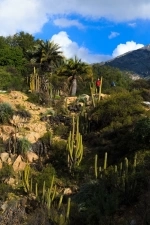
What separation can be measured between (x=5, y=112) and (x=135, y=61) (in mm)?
144334

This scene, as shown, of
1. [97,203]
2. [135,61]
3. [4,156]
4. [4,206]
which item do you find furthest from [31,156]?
[135,61]

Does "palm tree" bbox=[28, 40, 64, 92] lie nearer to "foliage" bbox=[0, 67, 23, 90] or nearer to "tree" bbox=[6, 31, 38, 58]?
"foliage" bbox=[0, 67, 23, 90]

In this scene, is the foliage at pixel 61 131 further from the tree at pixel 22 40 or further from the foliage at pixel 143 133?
the tree at pixel 22 40

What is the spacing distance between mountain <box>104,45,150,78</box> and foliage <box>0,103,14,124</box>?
125508mm

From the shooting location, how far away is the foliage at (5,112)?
1845 cm

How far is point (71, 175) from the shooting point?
617 inches

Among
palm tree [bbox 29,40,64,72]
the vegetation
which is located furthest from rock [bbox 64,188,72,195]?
palm tree [bbox 29,40,64,72]

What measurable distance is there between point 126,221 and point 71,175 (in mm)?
5775

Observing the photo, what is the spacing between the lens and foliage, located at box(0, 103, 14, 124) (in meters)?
18.4

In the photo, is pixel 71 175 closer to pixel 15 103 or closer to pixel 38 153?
pixel 38 153

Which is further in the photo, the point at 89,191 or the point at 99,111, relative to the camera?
the point at 99,111

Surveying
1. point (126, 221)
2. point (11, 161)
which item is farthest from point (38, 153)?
point (126, 221)

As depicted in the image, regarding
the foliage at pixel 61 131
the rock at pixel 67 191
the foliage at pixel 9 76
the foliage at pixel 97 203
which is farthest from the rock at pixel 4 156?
the foliage at pixel 9 76

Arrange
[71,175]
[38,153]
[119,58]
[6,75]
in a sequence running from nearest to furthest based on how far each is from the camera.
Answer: [71,175] → [38,153] → [6,75] → [119,58]
